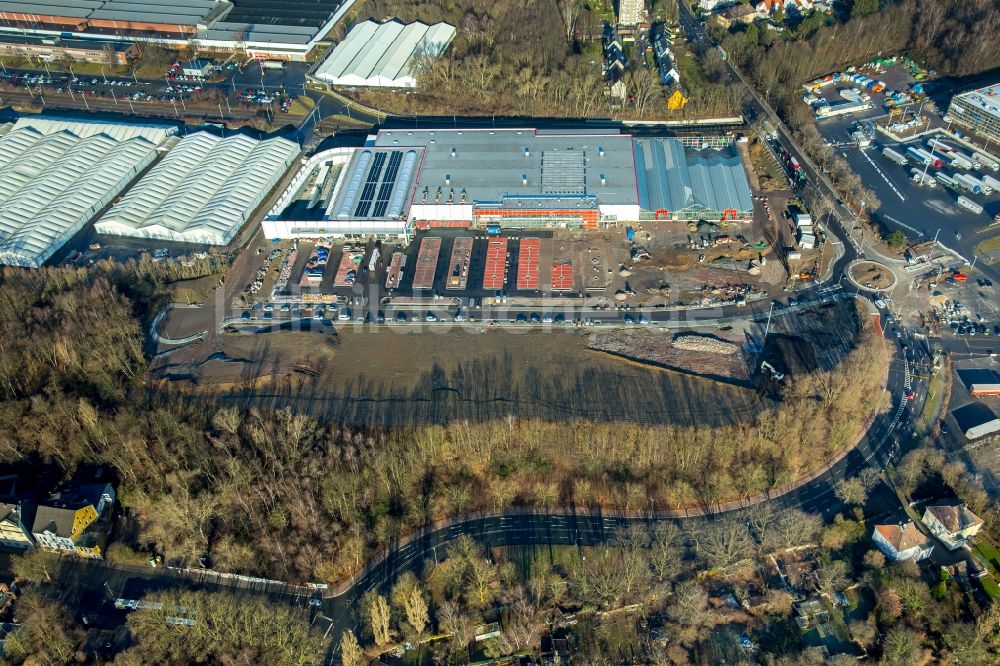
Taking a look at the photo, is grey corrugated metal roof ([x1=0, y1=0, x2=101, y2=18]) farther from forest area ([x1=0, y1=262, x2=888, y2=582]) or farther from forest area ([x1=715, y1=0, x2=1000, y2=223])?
forest area ([x1=715, y1=0, x2=1000, y2=223])

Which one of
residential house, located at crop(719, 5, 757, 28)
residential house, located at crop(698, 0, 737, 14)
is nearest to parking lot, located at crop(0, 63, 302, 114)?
residential house, located at crop(719, 5, 757, 28)

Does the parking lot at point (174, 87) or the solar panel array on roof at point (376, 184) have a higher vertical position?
the parking lot at point (174, 87)

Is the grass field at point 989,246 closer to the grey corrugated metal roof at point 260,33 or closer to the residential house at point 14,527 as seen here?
the residential house at point 14,527

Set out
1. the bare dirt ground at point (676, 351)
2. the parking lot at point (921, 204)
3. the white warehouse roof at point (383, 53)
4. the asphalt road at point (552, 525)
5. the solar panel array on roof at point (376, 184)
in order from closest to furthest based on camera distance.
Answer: the asphalt road at point (552, 525) → the bare dirt ground at point (676, 351) → the parking lot at point (921, 204) → the solar panel array on roof at point (376, 184) → the white warehouse roof at point (383, 53)

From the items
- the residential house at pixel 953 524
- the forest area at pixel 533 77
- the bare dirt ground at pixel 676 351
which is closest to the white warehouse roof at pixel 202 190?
the forest area at pixel 533 77

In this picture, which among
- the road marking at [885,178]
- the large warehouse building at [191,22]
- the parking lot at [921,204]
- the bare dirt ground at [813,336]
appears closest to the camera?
the bare dirt ground at [813,336]

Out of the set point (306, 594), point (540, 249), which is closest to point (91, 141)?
point (540, 249)
